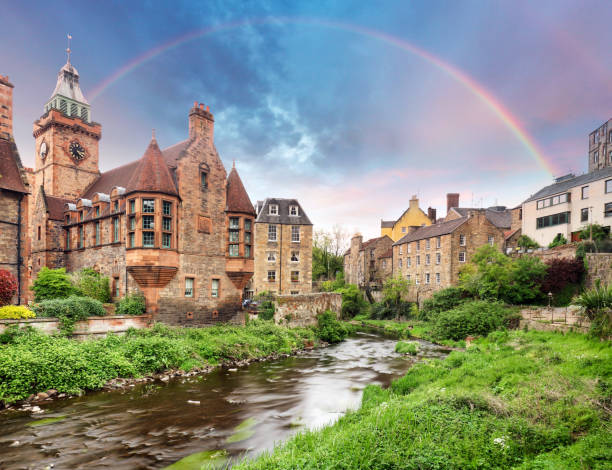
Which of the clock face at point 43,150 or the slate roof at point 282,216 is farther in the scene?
the slate roof at point 282,216

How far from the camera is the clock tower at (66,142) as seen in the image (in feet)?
96.9

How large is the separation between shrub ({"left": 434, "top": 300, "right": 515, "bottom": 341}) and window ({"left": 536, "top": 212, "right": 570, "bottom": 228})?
16.8m

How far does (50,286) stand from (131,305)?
4637 mm

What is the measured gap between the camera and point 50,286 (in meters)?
19.5

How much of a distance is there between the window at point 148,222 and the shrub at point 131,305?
4120 mm

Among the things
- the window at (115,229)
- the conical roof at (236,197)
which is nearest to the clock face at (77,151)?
the window at (115,229)

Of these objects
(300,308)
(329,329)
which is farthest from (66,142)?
(329,329)

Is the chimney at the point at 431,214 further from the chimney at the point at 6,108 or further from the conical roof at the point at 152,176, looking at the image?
the chimney at the point at 6,108

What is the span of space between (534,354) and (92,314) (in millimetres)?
20214

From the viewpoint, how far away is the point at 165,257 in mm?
20562

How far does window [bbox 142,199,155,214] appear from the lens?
66.4ft

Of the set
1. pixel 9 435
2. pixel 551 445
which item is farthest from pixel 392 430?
pixel 9 435

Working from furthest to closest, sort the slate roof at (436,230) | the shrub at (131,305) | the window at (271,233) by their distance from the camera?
the window at (271,233) < the slate roof at (436,230) < the shrub at (131,305)

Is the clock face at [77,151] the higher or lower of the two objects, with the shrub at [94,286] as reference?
higher
